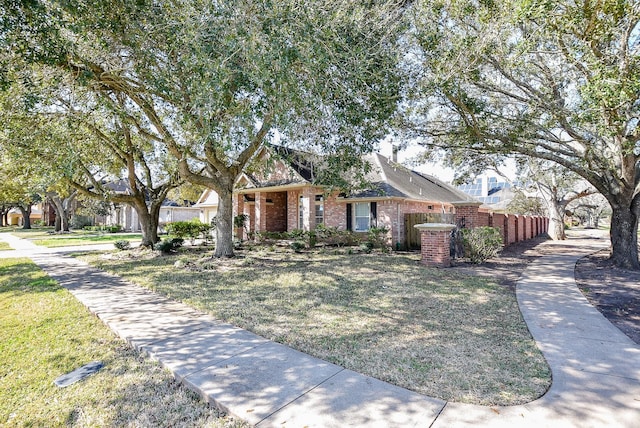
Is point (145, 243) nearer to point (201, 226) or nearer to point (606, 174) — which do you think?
point (201, 226)

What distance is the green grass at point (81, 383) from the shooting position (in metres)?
3.26

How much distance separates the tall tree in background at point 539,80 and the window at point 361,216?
5.83 m

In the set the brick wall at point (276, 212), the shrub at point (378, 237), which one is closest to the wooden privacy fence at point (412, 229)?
the shrub at point (378, 237)

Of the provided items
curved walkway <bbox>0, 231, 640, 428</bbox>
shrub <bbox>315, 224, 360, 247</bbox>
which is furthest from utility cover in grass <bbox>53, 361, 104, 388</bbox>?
shrub <bbox>315, 224, 360, 247</bbox>

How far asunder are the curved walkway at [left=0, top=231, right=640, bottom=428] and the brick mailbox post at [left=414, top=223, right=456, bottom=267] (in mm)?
4462

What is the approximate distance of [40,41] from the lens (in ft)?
21.3

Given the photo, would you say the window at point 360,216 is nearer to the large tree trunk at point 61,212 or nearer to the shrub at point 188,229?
the shrub at point 188,229

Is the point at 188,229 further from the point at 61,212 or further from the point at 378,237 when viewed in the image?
the point at 61,212

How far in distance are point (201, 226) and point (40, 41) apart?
Result: 14.8m

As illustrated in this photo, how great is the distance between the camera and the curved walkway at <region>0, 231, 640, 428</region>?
3.10 meters

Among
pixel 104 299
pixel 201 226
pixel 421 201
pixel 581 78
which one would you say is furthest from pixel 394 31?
pixel 201 226

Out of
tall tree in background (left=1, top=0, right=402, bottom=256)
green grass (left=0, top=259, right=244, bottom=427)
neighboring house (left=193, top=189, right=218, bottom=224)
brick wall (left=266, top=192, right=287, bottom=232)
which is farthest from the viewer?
neighboring house (left=193, top=189, right=218, bottom=224)

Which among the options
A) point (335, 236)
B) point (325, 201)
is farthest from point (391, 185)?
point (335, 236)

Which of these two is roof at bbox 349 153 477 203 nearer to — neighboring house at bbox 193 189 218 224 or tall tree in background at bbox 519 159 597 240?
tall tree in background at bbox 519 159 597 240
